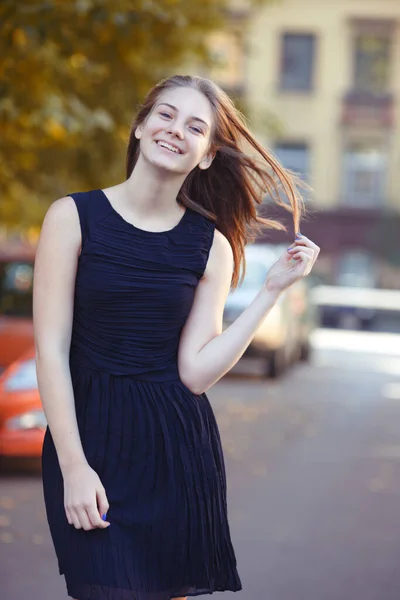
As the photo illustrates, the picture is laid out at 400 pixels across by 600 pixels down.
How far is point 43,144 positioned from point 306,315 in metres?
7.57

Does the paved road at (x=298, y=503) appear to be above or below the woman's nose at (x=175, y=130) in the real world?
below

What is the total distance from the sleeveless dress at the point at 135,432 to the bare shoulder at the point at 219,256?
119mm

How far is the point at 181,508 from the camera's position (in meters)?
2.87

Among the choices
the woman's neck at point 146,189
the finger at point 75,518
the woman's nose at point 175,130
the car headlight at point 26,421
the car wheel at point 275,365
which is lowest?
the car wheel at point 275,365

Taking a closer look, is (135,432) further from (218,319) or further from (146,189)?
(146,189)

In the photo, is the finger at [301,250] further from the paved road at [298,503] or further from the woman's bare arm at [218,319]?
the paved road at [298,503]

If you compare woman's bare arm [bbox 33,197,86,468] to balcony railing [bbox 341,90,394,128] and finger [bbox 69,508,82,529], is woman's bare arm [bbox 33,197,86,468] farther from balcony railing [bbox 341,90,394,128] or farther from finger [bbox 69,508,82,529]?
balcony railing [bbox 341,90,394,128]

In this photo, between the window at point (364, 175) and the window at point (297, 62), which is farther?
the window at point (297, 62)

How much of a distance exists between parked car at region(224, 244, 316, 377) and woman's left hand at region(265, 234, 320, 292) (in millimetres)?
10833

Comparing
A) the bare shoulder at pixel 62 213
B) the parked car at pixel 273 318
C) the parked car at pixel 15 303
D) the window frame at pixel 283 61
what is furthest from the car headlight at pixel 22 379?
the window frame at pixel 283 61

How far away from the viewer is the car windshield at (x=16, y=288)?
9336 mm

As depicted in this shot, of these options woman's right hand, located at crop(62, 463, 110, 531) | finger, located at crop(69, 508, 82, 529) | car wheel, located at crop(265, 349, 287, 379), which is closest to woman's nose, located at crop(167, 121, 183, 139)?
woman's right hand, located at crop(62, 463, 110, 531)

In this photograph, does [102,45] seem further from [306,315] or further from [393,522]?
[306,315]

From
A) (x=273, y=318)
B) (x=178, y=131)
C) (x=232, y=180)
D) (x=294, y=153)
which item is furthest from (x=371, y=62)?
(x=178, y=131)
